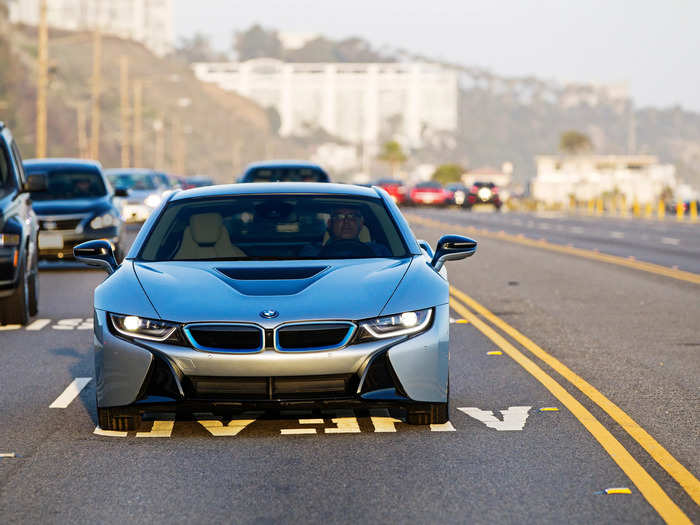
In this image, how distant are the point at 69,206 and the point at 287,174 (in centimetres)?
561

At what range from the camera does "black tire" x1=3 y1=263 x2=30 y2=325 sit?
45.1ft

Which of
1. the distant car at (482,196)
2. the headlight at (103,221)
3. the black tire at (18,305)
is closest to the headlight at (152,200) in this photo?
the headlight at (103,221)

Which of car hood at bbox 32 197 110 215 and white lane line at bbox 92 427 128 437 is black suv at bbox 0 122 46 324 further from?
car hood at bbox 32 197 110 215

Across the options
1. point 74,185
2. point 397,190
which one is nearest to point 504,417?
point 74,185

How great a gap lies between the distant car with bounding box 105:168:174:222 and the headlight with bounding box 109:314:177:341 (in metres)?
25.1

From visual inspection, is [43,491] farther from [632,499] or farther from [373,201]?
[373,201]

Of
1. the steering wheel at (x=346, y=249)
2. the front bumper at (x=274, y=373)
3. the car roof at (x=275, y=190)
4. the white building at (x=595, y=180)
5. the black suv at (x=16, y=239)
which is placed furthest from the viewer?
the white building at (x=595, y=180)

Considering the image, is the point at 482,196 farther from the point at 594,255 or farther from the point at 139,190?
the point at 594,255

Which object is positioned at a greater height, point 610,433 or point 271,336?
point 271,336

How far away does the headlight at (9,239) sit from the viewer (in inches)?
527

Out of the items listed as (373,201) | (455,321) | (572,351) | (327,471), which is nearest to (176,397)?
(327,471)

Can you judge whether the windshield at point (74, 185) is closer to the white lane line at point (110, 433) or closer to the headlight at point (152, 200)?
the headlight at point (152, 200)

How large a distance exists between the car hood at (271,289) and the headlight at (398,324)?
0.18 feet

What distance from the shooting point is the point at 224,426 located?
8102 mm
